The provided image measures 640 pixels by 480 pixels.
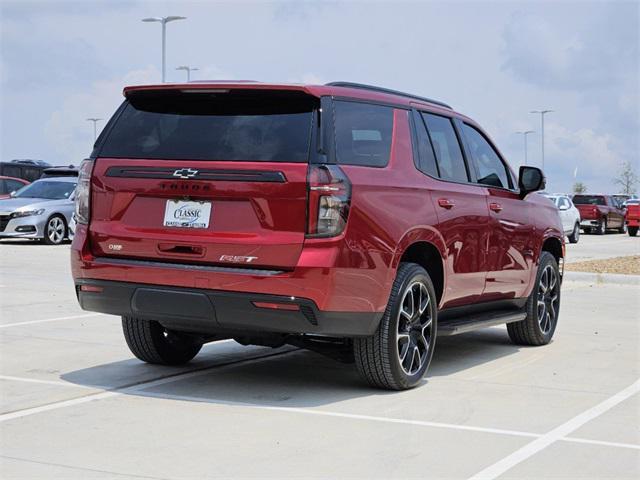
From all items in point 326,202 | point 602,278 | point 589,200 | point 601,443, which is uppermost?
point 589,200

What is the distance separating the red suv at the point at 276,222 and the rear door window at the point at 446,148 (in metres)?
0.05

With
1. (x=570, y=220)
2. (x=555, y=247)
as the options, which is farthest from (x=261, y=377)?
(x=570, y=220)

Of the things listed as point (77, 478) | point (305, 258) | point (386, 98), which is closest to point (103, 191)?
point (305, 258)

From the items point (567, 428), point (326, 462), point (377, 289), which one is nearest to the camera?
point (326, 462)

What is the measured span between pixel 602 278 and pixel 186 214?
37.4 ft

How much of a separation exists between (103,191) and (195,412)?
159 cm

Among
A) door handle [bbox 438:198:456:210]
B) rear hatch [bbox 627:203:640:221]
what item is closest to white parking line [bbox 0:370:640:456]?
door handle [bbox 438:198:456:210]

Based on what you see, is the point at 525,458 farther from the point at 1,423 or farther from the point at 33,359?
the point at 33,359

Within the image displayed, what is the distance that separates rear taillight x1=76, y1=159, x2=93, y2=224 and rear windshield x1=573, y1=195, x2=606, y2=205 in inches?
1643

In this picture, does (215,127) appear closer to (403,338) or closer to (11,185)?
(403,338)

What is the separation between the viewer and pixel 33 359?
26.7 ft

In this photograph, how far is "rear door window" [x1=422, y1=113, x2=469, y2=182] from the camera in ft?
25.7

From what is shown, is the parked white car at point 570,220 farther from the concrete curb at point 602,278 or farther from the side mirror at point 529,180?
the side mirror at point 529,180

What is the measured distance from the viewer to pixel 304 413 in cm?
637
